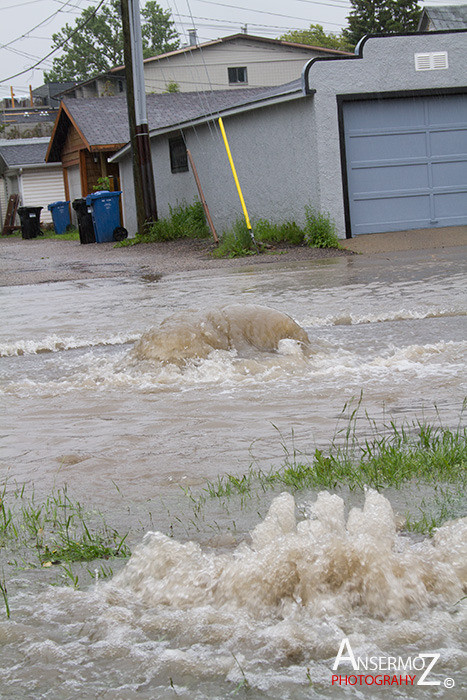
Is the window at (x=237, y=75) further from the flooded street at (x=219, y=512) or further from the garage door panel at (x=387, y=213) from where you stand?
the flooded street at (x=219, y=512)

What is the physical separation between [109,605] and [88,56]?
9248 centimetres

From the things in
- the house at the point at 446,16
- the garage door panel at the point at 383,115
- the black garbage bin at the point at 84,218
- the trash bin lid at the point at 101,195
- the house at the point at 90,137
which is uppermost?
the house at the point at 446,16

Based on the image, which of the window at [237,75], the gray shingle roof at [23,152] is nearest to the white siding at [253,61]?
the window at [237,75]

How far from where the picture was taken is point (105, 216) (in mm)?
24344

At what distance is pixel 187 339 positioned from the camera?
645 centimetres

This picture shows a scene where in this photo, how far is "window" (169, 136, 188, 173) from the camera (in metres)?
22.0

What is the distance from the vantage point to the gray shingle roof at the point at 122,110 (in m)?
29.3

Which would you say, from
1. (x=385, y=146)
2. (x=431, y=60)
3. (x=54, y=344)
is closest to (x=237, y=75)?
(x=431, y=60)

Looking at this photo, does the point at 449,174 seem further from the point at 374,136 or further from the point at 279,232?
the point at 279,232

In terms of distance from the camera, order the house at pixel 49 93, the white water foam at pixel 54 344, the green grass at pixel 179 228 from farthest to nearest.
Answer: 1. the house at pixel 49 93
2. the green grass at pixel 179 228
3. the white water foam at pixel 54 344

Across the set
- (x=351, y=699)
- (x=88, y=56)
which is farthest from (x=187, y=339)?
(x=88, y=56)

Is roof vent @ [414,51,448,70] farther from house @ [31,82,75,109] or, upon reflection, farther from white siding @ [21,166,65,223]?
house @ [31,82,75,109]

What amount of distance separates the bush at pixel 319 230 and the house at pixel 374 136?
0.70 feet

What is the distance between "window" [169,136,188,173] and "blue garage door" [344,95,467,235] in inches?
270
